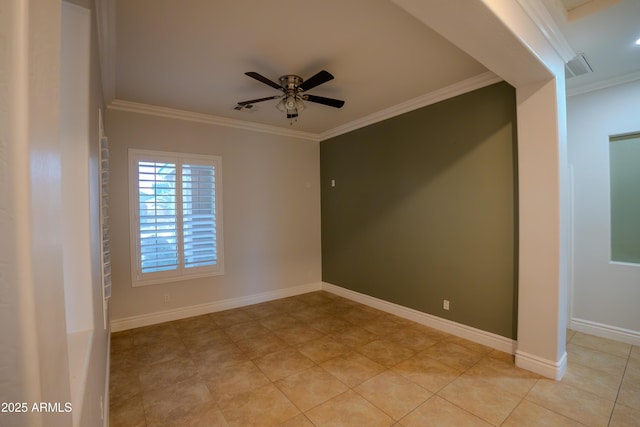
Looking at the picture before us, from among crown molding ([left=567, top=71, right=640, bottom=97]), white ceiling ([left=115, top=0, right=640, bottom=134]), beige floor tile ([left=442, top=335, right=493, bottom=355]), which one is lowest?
beige floor tile ([left=442, top=335, right=493, bottom=355])

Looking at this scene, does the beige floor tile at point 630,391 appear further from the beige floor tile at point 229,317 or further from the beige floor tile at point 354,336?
the beige floor tile at point 229,317

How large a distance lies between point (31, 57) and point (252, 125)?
165 inches

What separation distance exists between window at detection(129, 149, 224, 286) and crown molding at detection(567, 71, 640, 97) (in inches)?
176

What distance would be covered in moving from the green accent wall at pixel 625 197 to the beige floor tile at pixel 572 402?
1669mm

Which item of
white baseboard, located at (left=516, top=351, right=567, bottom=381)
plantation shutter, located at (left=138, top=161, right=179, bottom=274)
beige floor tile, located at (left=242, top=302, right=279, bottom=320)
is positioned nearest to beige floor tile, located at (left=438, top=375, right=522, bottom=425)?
white baseboard, located at (left=516, top=351, right=567, bottom=381)

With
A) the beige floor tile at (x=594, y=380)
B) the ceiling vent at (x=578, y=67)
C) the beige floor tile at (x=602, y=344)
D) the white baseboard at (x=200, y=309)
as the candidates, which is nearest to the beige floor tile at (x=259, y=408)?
the white baseboard at (x=200, y=309)

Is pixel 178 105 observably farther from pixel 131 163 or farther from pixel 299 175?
pixel 299 175

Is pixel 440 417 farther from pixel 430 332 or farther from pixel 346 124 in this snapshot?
pixel 346 124

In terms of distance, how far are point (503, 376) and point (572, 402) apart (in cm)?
44

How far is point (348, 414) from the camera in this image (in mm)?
1998

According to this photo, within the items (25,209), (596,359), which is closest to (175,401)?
(25,209)

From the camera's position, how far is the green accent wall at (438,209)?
2809 millimetres

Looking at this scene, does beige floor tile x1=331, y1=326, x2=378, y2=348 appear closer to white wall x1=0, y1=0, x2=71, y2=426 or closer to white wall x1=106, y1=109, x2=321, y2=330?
white wall x1=106, y1=109, x2=321, y2=330

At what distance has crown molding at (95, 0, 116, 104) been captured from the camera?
5.84 feet
